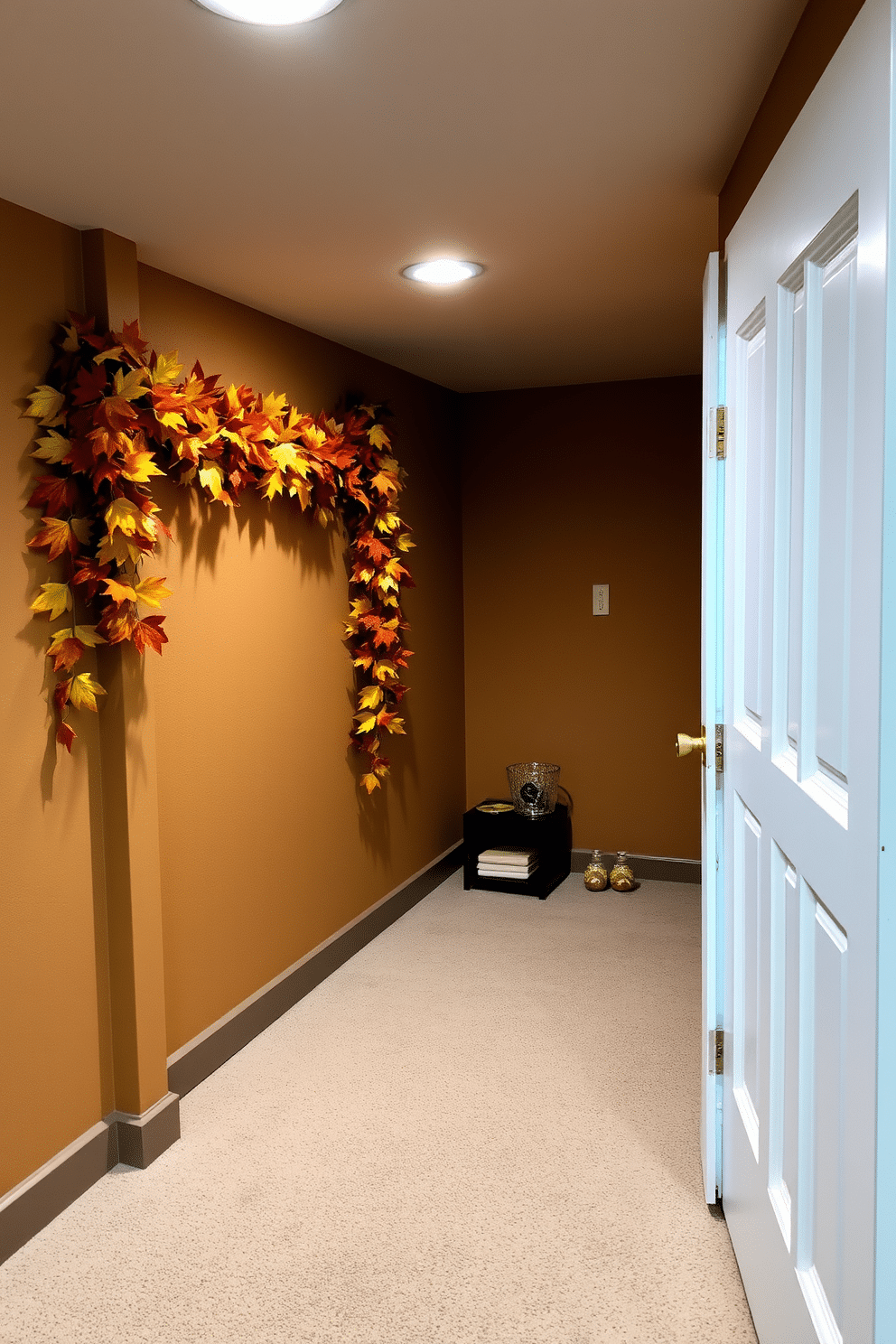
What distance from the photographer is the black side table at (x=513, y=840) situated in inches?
171

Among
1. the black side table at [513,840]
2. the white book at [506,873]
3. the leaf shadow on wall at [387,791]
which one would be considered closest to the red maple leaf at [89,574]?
the leaf shadow on wall at [387,791]

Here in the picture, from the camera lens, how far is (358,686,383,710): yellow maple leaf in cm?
373

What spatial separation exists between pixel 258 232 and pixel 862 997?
2066mm

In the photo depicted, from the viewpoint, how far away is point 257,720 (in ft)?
10.3

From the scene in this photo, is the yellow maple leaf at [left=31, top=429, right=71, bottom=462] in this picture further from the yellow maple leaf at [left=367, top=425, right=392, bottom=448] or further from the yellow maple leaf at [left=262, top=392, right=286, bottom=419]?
the yellow maple leaf at [left=367, top=425, right=392, bottom=448]

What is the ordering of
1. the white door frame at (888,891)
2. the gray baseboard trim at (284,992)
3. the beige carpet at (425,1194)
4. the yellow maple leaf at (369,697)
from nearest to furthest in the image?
1. the white door frame at (888,891)
2. the beige carpet at (425,1194)
3. the gray baseboard trim at (284,992)
4. the yellow maple leaf at (369,697)

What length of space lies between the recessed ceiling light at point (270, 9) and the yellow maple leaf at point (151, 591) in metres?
1.24

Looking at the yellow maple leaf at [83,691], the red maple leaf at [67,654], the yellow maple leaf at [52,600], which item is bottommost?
the yellow maple leaf at [83,691]

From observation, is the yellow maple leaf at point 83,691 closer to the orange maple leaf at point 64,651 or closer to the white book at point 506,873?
the orange maple leaf at point 64,651

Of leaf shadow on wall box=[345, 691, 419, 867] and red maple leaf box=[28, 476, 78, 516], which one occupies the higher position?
red maple leaf box=[28, 476, 78, 516]

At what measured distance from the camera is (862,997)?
1029mm

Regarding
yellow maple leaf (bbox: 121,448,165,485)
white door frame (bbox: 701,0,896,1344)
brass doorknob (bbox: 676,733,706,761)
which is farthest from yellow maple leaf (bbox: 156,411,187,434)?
white door frame (bbox: 701,0,896,1344)

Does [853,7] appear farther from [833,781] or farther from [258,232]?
[258,232]

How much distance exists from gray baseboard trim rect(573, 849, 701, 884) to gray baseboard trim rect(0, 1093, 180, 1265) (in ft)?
8.45
